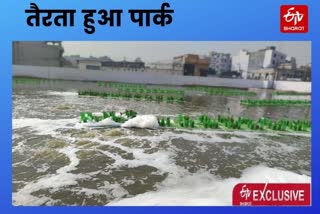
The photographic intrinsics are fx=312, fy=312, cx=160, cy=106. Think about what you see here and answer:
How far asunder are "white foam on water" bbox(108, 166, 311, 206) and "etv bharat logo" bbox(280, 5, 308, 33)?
5.80 feet

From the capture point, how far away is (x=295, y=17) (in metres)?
3.50

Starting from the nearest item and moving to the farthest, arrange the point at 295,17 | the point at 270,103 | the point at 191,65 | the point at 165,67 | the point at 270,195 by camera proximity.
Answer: the point at 270,195 < the point at 295,17 < the point at 270,103 < the point at 165,67 < the point at 191,65

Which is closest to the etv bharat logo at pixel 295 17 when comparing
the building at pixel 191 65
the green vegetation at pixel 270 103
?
the green vegetation at pixel 270 103

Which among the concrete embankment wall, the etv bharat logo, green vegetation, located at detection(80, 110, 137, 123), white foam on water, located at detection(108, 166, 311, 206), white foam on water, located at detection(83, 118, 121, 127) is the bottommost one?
white foam on water, located at detection(108, 166, 311, 206)

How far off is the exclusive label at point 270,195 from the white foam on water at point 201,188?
0.13 meters

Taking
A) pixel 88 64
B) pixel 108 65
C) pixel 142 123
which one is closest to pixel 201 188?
pixel 142 123

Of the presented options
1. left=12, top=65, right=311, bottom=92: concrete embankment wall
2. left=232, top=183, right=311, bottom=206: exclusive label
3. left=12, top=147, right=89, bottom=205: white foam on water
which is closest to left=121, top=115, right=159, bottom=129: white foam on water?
left=12, top=147, right=89, bottom=205: white foam on water

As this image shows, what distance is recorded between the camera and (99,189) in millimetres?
3531

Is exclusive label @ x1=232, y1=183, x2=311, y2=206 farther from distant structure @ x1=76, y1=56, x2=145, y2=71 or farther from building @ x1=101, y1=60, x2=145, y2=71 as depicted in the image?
building @ x1=101, y1=60, x2=145, y2=71

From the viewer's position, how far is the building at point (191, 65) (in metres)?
21.0

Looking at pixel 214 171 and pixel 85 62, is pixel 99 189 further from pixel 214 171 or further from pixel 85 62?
pixel 85 62

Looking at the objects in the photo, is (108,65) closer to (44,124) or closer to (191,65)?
(191,65)

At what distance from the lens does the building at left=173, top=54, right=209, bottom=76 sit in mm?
21016

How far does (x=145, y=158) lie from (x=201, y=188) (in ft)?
3.62
